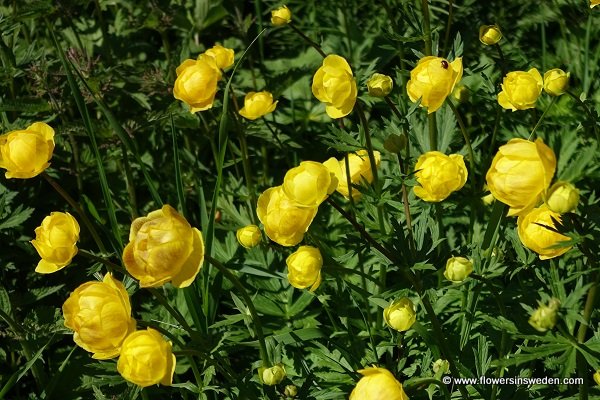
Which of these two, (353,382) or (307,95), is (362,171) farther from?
(307,95)

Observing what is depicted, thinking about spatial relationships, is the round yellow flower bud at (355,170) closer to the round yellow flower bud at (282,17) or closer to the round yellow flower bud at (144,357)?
the round yellow flower bud at (282,17)

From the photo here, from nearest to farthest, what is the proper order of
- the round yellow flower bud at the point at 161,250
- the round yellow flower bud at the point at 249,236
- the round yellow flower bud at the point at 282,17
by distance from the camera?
the round yellow flower bud at the point at 161,250, the round yellow flower bud at the point at 249,236, the round yellow flower bud at the point at 282,17

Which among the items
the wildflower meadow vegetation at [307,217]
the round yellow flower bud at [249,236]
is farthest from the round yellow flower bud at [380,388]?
the round yellow flower bud at [249,236]

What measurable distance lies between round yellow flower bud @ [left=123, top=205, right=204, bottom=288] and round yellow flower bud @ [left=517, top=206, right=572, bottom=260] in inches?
19.4

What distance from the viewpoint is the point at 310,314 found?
1.61m

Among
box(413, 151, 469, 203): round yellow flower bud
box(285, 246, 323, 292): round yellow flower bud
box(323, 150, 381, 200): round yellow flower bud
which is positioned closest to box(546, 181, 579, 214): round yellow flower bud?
box(413, 151, 469, 203): round yellow flower bud

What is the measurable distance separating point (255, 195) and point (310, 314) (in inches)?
13.5

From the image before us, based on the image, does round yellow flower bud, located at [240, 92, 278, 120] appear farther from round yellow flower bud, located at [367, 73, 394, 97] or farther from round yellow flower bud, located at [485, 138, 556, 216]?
round yellow flower bud, located at [485, 138, 556, 216]

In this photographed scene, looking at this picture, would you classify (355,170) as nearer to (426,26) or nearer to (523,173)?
(426,26)

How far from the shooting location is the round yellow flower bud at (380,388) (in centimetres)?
95

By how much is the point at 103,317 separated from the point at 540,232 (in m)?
0.65

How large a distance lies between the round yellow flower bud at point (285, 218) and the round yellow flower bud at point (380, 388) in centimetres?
27

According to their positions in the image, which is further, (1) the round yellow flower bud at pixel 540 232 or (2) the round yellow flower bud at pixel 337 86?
(2) the round yellow flower bud at pixel 337 86

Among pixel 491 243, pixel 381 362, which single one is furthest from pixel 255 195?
pixel 491 243
